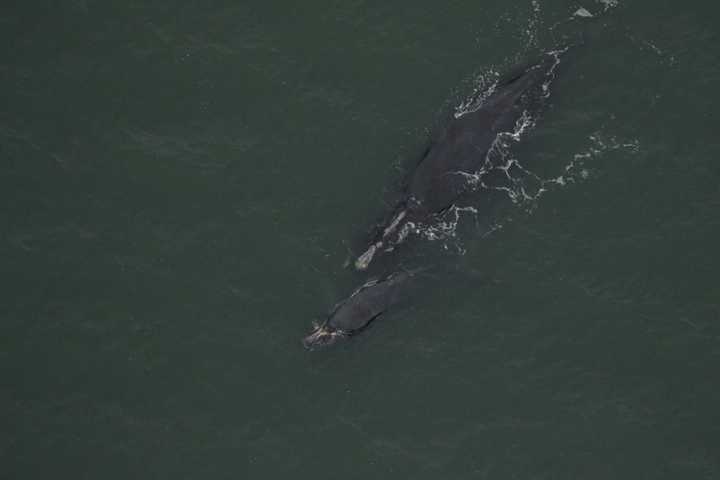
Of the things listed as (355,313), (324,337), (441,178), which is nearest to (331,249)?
(355,313)

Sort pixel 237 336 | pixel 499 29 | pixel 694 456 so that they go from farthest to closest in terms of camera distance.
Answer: pixel 499 29 → pixel 237 336 → pixel 694 456

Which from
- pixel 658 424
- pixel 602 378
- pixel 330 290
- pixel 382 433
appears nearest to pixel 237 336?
pixel 330 290

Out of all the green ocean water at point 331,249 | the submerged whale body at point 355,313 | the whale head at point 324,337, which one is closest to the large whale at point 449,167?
the green ocean water at point 331,249

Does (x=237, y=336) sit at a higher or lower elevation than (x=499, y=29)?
lower

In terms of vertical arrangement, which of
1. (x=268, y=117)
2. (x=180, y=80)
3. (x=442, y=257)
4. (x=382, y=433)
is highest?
(x=180, y=80)

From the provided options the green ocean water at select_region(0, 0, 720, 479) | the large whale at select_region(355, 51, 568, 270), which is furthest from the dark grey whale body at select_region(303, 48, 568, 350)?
the green ocean water at select_region(0, 0, 720, 479)

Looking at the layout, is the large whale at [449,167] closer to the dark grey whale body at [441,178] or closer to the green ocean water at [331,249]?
the dark grey whale body at [441,178]

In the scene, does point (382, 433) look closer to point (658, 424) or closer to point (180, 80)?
point (658, 424)
